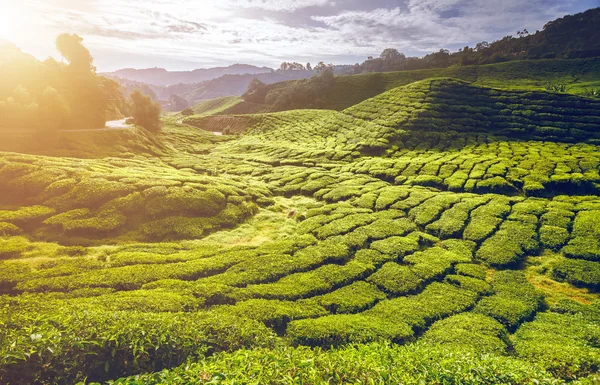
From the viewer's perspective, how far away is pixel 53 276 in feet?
59.1

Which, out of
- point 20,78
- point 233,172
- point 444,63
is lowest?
point 233,172

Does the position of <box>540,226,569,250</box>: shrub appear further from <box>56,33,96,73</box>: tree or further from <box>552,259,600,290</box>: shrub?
<box>56,33,96,73</box>: tree

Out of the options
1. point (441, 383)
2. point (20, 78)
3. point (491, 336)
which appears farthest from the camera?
point (20, 78)

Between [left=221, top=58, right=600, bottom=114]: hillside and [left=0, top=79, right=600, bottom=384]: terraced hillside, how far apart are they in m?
75.1

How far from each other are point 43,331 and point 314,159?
51.9 metres

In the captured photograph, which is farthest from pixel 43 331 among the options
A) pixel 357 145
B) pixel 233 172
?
pixel 357 145

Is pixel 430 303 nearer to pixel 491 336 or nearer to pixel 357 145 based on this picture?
pixel 491 336

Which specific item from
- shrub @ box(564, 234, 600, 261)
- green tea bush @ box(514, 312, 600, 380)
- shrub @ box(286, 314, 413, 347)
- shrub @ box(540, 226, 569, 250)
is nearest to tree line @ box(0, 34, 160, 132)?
shrub @ box(286, 314, 413, 347)

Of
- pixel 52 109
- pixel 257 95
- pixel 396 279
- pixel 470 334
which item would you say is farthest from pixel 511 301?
pixel 257 95

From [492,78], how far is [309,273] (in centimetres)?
13241

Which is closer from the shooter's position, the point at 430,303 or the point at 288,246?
the point at 430,303

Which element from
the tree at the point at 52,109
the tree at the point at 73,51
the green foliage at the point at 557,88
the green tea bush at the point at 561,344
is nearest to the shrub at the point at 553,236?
the green tea bush at the point at 561,344

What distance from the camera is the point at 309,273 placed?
2112cm

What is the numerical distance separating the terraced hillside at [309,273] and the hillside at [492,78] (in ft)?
246
